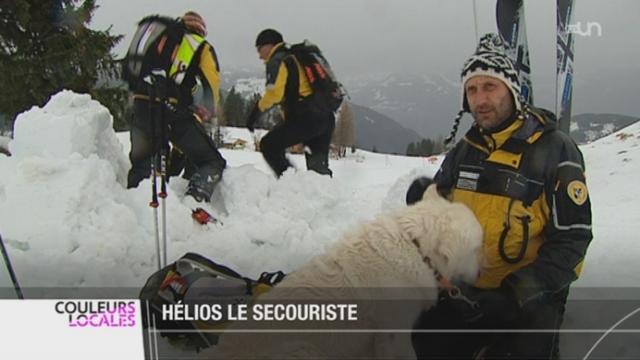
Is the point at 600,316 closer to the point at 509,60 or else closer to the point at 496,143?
the point at 496,143

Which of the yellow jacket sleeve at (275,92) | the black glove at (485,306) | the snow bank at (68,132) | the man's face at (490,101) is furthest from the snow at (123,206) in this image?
the black glove at (485,306)

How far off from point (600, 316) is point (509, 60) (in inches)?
36.5

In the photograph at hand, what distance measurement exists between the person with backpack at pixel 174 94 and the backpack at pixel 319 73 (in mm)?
283

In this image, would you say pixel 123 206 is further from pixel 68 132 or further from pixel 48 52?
pixel 48 52

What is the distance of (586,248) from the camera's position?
159 centimetres

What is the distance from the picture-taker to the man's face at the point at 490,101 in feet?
5.27

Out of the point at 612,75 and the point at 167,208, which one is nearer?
the point at 612,75

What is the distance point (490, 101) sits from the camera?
1611 millimetres

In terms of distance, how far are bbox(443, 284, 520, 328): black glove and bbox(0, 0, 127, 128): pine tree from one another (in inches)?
51.3

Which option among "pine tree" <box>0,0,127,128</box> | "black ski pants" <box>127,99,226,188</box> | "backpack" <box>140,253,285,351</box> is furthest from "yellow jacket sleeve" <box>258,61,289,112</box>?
"backpack" <box>140,253,285,351</box>

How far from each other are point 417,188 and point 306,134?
0.42 m

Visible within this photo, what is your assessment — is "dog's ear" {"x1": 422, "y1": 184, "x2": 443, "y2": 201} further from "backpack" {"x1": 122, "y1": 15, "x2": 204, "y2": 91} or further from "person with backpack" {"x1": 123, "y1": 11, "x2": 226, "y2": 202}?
"backpack" {"x1": 122, "y1": 15, "x2": 204, "y2": 91}

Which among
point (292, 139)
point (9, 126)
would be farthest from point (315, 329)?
point (9, 126)

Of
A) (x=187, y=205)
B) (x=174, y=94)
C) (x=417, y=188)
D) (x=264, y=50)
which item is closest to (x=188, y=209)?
(x=187, y=205)
